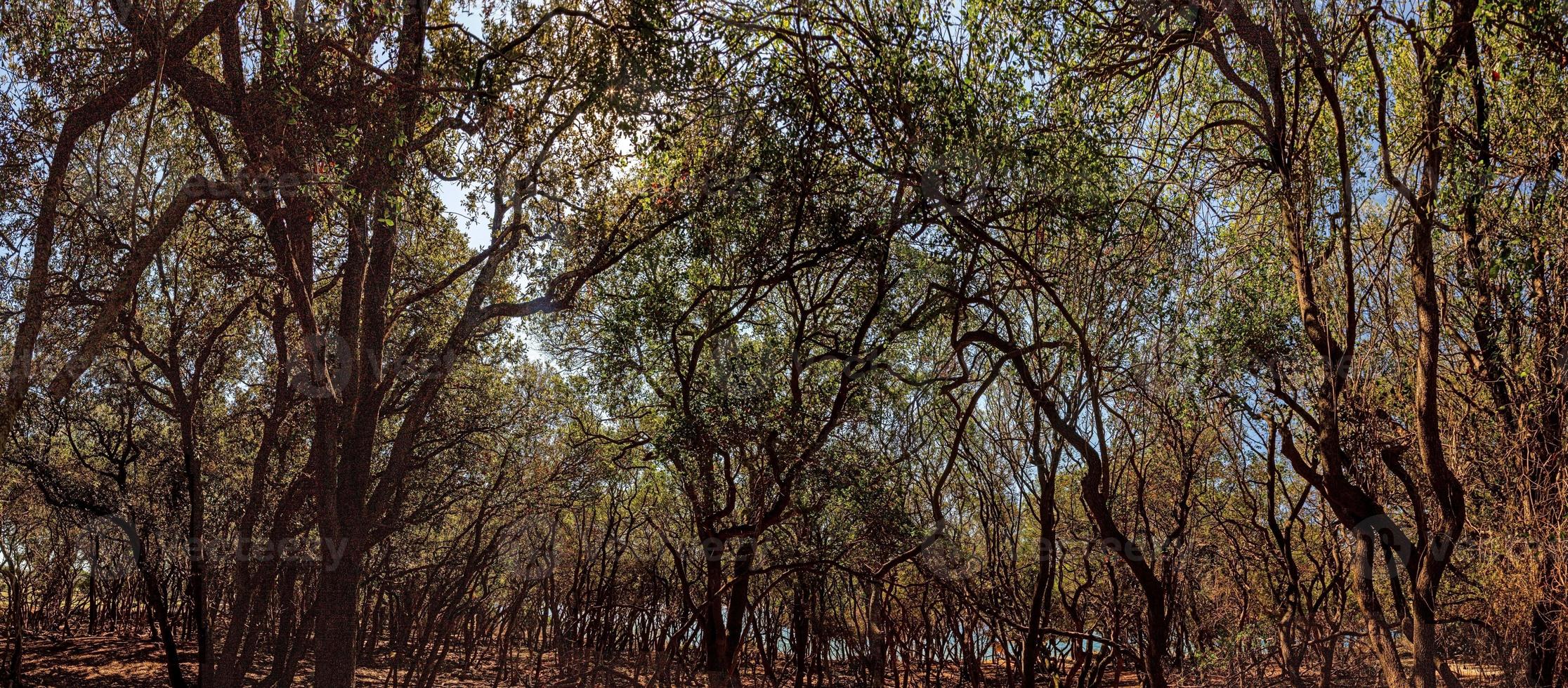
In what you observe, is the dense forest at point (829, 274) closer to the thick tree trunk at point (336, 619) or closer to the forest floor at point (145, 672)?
the thick tree trunk at point (336, 619)

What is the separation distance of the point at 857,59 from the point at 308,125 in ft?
10.5

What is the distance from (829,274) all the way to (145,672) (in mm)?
11108

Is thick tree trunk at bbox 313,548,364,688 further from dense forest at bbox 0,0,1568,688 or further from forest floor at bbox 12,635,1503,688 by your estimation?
forest floor at bbox 12,635,1503,688

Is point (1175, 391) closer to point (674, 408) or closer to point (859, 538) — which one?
point (859, 538)

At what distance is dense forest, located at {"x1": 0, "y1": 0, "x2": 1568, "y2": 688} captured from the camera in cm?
513

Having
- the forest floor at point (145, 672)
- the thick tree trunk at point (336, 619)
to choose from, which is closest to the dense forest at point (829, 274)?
the thick tree trunk at point (336, 619)

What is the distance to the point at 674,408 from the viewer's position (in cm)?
735

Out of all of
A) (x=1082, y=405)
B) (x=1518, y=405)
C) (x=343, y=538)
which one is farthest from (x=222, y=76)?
(x=1518, y=405)

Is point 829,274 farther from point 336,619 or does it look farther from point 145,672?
point 145,672

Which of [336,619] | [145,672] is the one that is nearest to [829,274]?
[336,619]

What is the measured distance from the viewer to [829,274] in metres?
7.30

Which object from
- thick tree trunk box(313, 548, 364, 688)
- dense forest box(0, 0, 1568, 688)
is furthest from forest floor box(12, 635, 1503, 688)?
thick tree trunk box(313, 548, 364, 688)

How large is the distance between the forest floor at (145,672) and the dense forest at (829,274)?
4.51ft

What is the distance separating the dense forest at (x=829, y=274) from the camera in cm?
513
